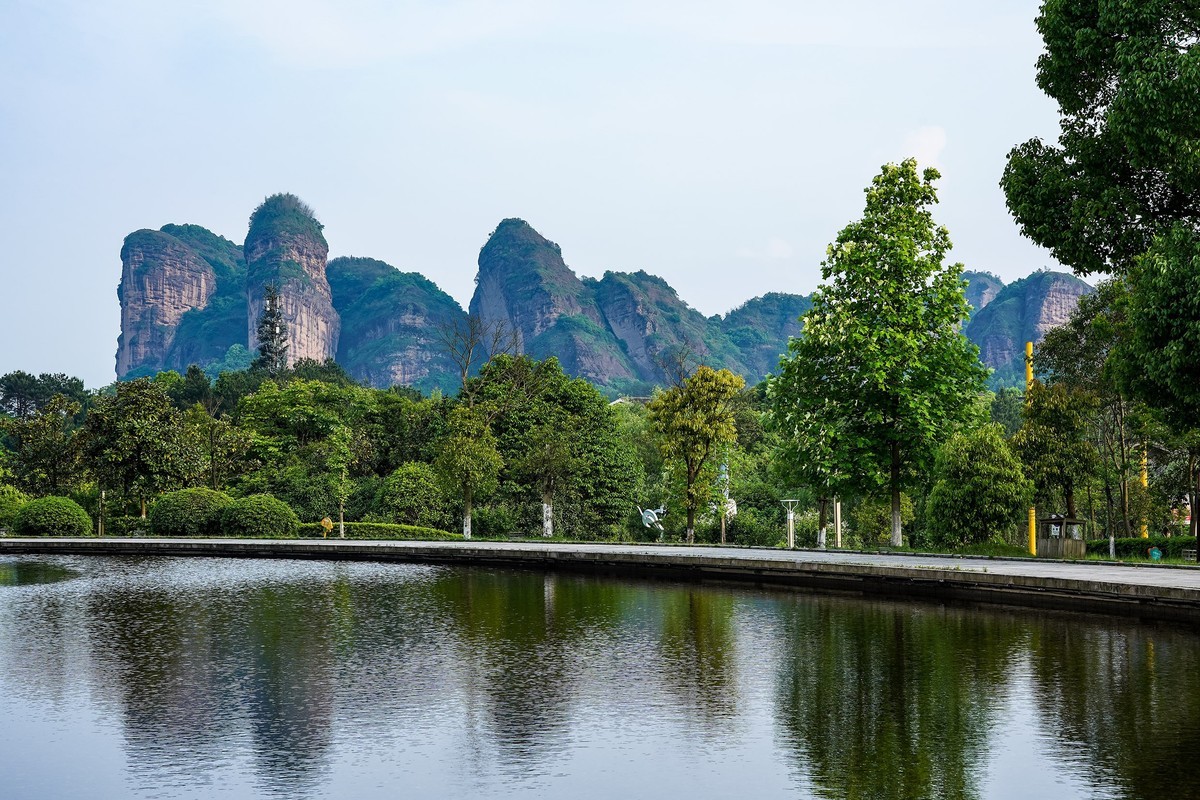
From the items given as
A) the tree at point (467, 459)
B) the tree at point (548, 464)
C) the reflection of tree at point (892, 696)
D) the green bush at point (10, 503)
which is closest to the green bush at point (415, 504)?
the tree at point (467, 459)

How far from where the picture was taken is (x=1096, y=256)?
27250 millimetres

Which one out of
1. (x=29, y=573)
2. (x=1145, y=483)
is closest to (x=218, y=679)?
(x=29, y=573)

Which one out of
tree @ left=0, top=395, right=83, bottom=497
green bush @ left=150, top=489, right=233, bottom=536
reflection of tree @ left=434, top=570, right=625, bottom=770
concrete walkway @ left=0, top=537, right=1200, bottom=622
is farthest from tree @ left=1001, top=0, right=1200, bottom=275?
tree @ left=0, top=395, right=83, bottom=497

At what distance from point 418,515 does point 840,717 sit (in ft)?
137

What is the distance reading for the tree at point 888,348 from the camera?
34469mm

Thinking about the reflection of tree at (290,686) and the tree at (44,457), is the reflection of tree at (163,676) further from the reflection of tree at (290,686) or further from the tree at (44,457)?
the tree at (44,457)

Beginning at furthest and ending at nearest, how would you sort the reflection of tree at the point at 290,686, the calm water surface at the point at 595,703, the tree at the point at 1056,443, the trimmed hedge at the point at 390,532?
the trimmed hedge at the point at 390,532 → the tree at the point at 1056,443 → the reflection of tree at the point at 290,686 → the calm water surface at the point at 595,703

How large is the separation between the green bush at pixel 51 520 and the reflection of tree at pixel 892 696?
41.0m

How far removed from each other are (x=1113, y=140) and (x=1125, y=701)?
17.2 meters

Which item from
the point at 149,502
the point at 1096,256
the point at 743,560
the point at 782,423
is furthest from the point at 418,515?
the point at 1096,256

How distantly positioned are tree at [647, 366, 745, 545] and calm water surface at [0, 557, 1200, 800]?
2152cm

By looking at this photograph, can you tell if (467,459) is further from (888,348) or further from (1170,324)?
(1170,324)

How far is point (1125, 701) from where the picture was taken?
45.0 ft

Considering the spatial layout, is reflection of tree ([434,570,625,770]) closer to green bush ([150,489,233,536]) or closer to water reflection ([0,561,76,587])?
water reflection ([0,561,76,587])
